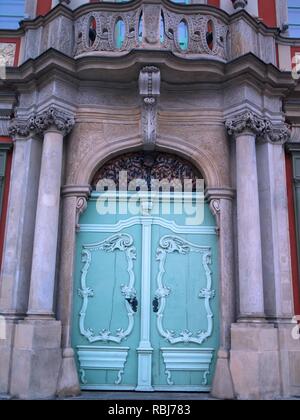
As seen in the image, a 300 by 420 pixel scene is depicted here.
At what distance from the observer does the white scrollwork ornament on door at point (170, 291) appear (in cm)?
567

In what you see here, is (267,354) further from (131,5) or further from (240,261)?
(131,5)

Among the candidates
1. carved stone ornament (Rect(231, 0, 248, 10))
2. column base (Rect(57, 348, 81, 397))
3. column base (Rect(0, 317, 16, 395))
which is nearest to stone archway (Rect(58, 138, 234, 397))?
column base (Rect(57, 348, 81, 397))

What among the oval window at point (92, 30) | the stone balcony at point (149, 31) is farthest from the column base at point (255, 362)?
the oval window at point (92, 30)

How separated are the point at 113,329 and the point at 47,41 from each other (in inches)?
161

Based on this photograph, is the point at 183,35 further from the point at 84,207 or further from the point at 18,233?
the point at 18,233

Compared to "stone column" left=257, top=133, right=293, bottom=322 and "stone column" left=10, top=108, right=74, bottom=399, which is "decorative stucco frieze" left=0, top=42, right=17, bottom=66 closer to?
"stone column" left=10, top=108, right=74, bottom=399

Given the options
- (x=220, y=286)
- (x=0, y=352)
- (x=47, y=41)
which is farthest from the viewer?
(x=47, y=41)

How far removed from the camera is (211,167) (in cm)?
600

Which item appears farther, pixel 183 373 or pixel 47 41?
pixel 47 41

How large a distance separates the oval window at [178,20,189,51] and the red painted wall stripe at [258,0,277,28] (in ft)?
5.11

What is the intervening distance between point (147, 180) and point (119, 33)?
2.08 m

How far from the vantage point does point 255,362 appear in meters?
5.02

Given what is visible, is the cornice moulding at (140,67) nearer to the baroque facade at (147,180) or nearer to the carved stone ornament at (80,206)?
the baroque facade at (147,180)
